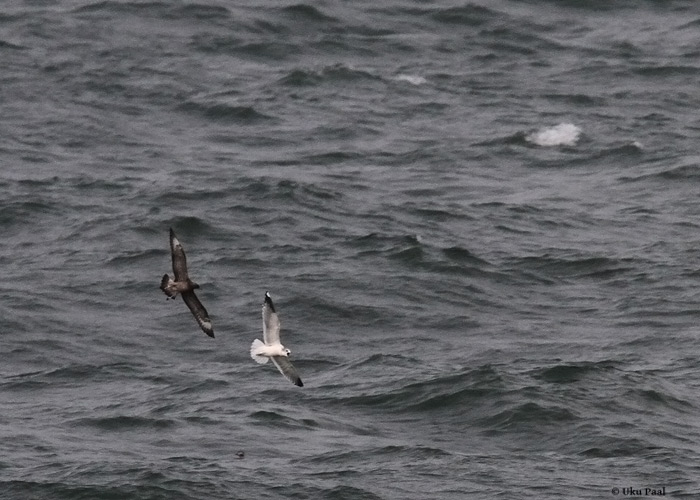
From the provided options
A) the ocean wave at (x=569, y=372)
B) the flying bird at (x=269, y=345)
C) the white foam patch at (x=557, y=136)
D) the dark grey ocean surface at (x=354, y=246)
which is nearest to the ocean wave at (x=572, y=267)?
the dark grey ocean surface at (x=354, y=246)

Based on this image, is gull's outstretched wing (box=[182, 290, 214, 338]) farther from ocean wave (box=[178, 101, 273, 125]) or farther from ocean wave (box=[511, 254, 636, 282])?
ocean wave (box=[178, 101, 273, 125])

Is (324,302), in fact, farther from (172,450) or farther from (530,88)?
(530,88)

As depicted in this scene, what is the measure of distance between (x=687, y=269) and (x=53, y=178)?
14.6 metres

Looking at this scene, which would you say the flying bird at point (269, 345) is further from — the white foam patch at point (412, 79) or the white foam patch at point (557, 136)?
the white foam patch at point (412, 79)

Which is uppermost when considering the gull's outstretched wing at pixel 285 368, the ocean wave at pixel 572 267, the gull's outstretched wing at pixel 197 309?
the gull's outstretched wing at pixel 197 309

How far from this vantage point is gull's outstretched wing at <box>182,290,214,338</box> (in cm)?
2616

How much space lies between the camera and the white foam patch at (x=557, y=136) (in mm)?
47531

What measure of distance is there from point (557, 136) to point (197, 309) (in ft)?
75.0

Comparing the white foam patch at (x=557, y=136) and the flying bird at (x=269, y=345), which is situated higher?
the flying bird at (x=269, y=345)

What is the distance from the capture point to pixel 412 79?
5184 centimetres

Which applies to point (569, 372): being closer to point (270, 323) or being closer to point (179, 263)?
point (270, 323)

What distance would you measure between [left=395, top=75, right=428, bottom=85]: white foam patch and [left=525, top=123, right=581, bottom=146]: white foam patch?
4856 millimetres

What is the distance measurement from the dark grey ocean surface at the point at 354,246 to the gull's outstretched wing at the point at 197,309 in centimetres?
481

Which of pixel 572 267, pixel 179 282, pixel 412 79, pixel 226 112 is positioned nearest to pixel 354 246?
pixel 572 267
